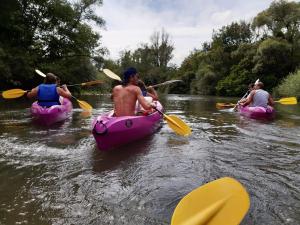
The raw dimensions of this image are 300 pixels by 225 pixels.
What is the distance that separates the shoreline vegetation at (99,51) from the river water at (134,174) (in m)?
14.1

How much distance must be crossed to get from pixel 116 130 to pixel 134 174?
1.28 m

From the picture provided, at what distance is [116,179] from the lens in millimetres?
3707

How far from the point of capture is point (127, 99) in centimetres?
557

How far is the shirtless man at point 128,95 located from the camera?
5.49 meters

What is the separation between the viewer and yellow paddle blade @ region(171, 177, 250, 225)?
2061 millimetres

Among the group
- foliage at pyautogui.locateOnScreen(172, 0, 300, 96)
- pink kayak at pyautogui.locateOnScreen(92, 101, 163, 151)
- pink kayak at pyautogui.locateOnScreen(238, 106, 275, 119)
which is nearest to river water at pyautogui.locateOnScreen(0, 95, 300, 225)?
pink kayak at pyautogui.locateOnScreen(92, 101, 163, 151)

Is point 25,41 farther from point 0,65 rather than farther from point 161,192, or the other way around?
point 161,192

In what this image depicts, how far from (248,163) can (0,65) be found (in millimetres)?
15434

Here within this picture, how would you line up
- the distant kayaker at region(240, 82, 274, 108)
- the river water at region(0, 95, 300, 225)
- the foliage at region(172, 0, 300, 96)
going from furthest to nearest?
1. the foliage at region(172, 0, 300, 96)
2. the distant kayaker at region(240, 82, 274, 108)
3. the river water at region(0, 95, 300, 225)

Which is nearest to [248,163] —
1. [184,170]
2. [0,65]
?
[184,170]

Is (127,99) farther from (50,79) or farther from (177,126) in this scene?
(50,79)

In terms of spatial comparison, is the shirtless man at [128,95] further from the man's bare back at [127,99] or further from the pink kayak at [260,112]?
the pink kayak at [260,112]

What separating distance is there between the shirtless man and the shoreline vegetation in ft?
45.4

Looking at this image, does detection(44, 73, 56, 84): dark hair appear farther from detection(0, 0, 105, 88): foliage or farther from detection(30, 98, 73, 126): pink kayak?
detection(0, 0, 105, 88): foliage
